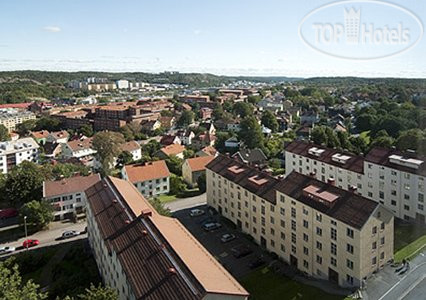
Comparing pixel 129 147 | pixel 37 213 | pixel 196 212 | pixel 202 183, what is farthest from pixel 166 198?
pixel 129 147

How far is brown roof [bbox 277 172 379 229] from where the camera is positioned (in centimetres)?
1168

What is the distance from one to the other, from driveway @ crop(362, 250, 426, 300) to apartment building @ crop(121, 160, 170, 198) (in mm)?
14691

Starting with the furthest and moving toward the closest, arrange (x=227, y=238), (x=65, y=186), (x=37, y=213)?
(x=65, y=186), (x=37, y=213), (x=227, y=238)

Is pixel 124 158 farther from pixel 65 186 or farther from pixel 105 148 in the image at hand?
pixel 65 186

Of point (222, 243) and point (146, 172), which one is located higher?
point (146, 172)

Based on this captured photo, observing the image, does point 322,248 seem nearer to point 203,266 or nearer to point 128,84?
point 203,266

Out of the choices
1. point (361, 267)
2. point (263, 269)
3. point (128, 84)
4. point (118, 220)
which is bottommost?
point (263, 269)

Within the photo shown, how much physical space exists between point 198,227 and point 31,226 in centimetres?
857

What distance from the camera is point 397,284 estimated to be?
1165 centimetres

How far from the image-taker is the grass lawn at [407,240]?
1359 cm

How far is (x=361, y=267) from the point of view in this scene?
1158cm

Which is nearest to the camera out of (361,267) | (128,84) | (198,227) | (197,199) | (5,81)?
(361,267)

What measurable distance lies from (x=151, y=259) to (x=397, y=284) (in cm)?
802

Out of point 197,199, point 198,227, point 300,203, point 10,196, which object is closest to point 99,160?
point 10,196
